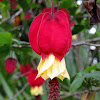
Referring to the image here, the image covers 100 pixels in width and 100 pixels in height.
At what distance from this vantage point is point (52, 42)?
1.40 ft

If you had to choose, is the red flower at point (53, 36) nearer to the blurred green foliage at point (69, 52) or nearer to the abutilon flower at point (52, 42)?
the abutilon flower at point (52, 42)

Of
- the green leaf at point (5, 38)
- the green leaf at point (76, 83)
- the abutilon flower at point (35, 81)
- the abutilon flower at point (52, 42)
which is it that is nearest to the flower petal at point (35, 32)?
the abutilon flower at point (52, 42)

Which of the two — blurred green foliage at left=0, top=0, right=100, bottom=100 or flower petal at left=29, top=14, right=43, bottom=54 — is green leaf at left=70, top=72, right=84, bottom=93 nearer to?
blurred green foliage at left=0, top=0, right=100, bottom=100

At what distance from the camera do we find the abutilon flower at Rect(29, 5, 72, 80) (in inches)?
16.8

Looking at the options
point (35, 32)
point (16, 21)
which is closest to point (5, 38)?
point (35, 32)

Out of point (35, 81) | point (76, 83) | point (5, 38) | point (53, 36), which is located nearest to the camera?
point (53, 36)

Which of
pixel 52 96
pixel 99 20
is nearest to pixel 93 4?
pixel 99 20

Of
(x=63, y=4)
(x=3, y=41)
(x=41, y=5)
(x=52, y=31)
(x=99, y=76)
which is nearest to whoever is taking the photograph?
(x=52, y=31)

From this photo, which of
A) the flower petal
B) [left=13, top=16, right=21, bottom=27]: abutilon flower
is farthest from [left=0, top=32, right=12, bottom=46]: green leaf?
[left=13, top=16, right=21, bottom=27]: abutilon flower

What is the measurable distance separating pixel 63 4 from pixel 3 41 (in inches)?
13.4

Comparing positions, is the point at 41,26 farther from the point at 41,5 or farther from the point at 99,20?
the point at 41,5

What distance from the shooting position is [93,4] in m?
0.49

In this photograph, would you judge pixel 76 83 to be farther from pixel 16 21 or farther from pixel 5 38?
pixel 16 21

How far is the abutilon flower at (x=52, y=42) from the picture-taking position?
426mm
